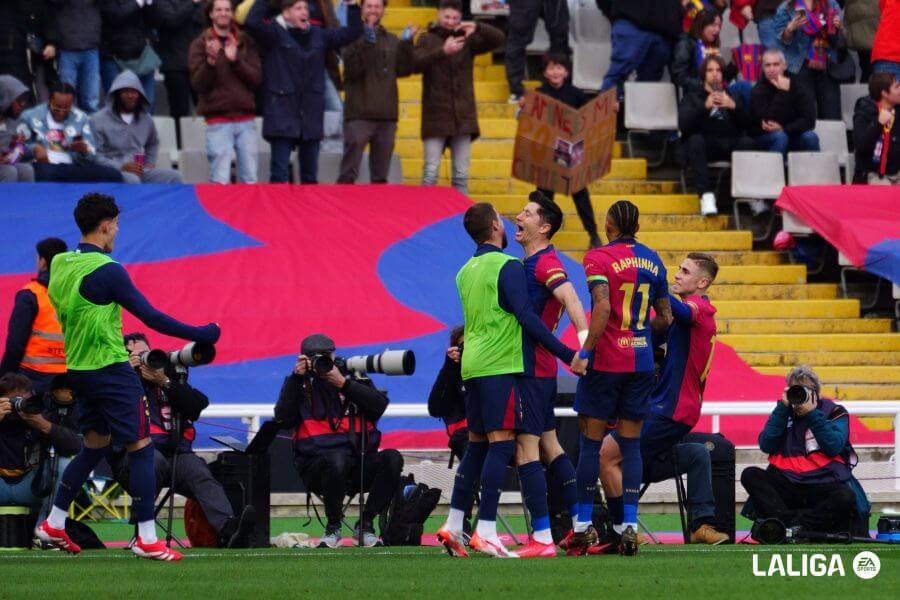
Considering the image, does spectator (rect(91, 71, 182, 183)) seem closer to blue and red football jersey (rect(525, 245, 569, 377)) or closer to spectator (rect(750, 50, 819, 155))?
spectator (rect(750, 50, 819, 155))

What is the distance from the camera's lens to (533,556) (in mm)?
11312

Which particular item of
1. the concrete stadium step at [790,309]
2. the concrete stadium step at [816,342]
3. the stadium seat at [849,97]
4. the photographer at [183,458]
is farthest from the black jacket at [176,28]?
the photographer at [183,458]

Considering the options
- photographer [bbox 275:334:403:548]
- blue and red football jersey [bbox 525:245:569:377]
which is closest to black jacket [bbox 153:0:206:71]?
photographer [bbox 275:334:403:548]

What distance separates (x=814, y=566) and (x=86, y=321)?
4.31 metres

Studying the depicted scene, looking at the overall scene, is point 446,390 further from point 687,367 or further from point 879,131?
point 879,131

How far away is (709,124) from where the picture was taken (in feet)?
70.1

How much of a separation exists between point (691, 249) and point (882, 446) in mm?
4926

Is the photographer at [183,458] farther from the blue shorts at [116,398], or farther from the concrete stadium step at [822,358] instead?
the concrete stadium step at [822,358]

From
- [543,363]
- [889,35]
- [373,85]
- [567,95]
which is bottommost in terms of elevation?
[543,363]

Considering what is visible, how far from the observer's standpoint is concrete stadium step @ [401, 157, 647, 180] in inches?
860

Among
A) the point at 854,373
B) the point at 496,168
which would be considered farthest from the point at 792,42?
the point at 854,373

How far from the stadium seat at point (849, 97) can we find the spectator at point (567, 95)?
3.92 metres

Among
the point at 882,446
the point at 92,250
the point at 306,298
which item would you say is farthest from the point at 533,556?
the point at 306,298

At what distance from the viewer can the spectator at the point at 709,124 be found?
21000mm
